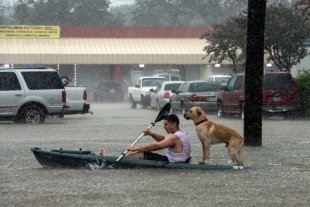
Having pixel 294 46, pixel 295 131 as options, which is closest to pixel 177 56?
pixel 294 46

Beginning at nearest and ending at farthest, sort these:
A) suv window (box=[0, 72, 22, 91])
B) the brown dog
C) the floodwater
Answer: the floodwater, the brown dog, suv window (box=[0, 72, 22, 91])

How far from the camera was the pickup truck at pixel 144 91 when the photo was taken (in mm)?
46875

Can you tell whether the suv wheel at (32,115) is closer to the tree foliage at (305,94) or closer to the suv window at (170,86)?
the tree foliage at (305,94)

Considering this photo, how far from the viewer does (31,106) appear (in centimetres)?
2939

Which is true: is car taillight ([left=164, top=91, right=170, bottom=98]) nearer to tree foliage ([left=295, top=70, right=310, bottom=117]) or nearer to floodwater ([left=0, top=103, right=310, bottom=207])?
tree foliage ([left=295, top=70, right=310, bottom=117])

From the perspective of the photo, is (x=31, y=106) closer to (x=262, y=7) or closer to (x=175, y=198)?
(x=262, y=7)

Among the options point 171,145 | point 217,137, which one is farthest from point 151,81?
point 171,145

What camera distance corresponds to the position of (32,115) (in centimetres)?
2938

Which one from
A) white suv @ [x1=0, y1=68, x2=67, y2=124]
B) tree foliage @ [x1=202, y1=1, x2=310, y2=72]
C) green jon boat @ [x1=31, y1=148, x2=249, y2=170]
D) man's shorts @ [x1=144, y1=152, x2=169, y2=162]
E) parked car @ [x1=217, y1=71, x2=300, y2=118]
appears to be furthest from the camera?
tree foliage @ [x1=202, y1=1, x2=310, y2=72]

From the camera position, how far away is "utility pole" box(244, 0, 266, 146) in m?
18.7

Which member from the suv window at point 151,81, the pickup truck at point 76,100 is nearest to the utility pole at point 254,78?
the pickup truck at point 76,100

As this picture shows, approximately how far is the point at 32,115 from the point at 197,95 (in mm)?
8991

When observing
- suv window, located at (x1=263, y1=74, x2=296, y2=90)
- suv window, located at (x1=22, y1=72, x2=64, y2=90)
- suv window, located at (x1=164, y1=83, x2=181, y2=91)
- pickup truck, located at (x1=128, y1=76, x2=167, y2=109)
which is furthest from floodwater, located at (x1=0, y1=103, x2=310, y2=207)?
pickup truck, located at (x1=128, y1=76, x2=167, y2=109)

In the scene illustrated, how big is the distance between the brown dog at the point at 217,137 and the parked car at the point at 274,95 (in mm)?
16761
